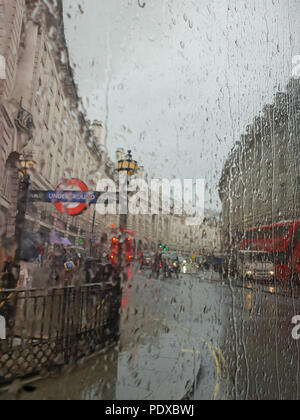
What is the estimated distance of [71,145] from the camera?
5.43m

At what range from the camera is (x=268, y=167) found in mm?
14781

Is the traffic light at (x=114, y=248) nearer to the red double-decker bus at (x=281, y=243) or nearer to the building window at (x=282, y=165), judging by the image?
the red double-decker bus at (x=281, y=243)

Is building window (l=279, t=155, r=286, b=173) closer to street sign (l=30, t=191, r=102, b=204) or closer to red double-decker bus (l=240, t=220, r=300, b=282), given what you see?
red double-decker bus (l=240, t=220, r=300, b=282)

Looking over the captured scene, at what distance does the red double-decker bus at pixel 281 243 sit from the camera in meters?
13.6

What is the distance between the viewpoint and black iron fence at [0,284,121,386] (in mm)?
3287

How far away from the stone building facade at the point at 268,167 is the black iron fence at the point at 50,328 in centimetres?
756

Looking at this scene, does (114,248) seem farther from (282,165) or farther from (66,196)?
(282,165)

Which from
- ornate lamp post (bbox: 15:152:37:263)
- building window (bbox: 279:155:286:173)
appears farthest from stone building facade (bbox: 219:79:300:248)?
ornate lamp post (bbox: 15:152:37:263)

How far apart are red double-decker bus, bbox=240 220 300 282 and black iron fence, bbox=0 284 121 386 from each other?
36.0 feet

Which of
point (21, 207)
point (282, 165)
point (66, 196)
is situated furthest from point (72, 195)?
point (282, 165)
